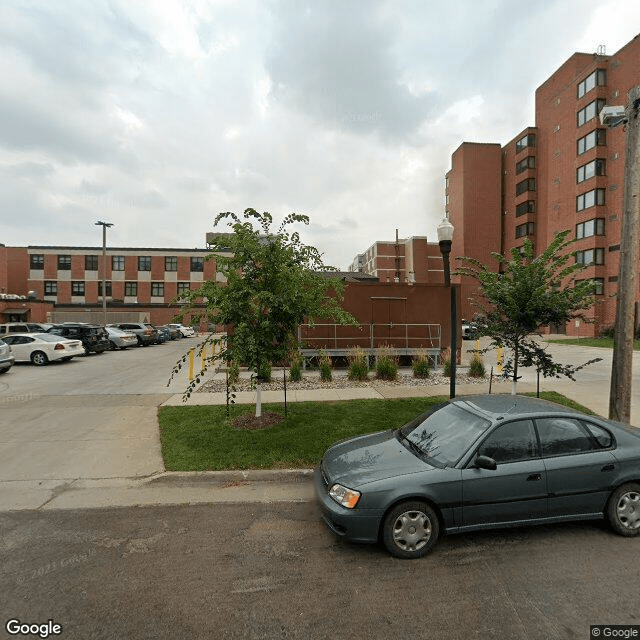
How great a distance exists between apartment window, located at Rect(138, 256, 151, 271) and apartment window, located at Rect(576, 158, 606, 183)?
176 ft

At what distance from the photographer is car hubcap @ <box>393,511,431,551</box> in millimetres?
3688

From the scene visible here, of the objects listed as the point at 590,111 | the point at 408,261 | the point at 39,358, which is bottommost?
the point at 39,358

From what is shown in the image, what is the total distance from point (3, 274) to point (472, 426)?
7214 centimetres

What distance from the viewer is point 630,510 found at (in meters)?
4.10

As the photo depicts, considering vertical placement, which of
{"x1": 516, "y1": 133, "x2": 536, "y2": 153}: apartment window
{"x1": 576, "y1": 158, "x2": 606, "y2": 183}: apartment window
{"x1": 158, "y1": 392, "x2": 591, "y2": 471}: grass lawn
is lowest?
{"x1": 158, "y1": 392, "x2": 591, "y2": 471}: grass lawn

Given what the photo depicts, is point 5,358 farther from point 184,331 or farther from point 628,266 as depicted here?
point 184,331

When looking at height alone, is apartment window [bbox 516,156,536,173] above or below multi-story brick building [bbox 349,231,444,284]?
above

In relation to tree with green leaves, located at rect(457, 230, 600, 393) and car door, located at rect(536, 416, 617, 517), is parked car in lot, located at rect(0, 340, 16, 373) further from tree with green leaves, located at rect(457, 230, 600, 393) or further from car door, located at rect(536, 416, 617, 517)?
car door, located at rect(536, 416, 617, 517)

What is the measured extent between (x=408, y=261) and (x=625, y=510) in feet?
224

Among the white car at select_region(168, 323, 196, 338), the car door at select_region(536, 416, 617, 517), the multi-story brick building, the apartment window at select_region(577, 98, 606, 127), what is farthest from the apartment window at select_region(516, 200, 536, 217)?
the car door at select_region(536, 416, 617, 517)

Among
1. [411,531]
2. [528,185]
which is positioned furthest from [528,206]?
[411,531]

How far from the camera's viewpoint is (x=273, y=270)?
7.02 meters

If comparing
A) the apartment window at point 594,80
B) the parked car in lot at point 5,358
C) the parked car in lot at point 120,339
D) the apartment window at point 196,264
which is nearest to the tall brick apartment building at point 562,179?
the apartment window at point 594,80

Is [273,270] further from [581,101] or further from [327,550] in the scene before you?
[581,101]
